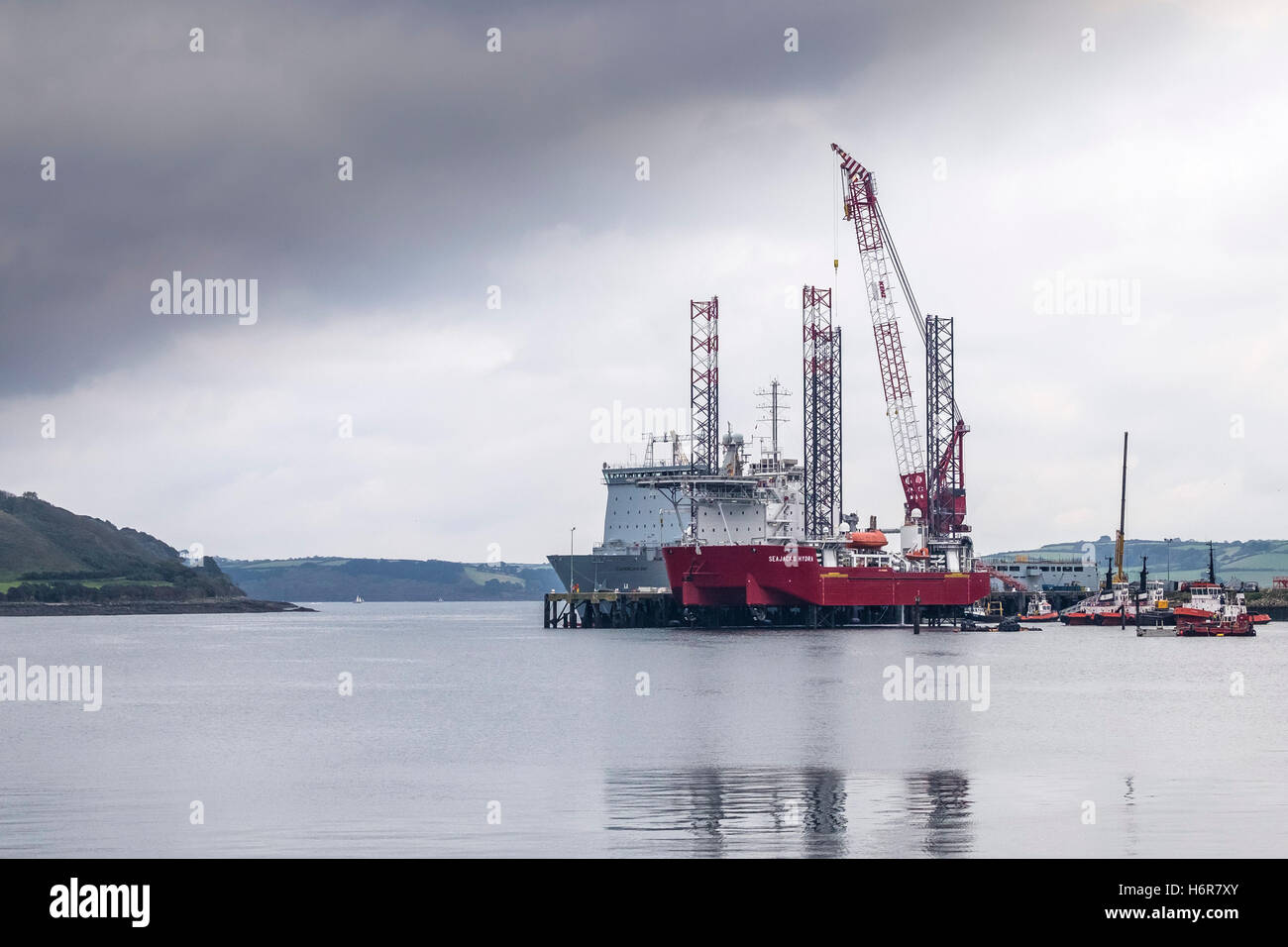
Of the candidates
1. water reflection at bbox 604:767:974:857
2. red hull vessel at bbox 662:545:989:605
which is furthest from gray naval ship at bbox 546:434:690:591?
water reflection at bbox 604:767:974:857

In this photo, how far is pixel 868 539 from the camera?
12612 cm

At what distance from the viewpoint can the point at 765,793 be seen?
109 ft

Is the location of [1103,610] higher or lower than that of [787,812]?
lower

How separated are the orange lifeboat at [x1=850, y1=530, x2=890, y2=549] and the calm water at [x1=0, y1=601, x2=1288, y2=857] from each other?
40.0 metres

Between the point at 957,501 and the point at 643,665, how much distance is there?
2709 inches

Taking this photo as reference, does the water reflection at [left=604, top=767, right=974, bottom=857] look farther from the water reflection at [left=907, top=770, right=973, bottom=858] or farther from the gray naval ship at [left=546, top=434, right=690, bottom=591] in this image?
the gray naval ship at [left=546, top=434, right=690, bottom=591]

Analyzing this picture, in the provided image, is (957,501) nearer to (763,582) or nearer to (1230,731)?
(763,582)

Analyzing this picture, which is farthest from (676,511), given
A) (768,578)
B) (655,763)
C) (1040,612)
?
(655,763)

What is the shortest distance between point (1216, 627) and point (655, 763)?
96.7 m

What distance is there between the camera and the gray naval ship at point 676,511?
397 ft

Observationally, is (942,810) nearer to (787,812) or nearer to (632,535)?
(787,812)
